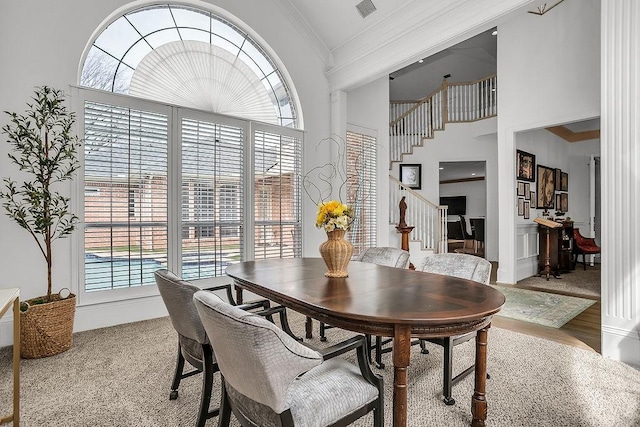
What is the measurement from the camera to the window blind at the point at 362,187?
5352mm

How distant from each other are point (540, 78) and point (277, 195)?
4527mm

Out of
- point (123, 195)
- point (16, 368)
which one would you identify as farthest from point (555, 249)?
point (16, 368)

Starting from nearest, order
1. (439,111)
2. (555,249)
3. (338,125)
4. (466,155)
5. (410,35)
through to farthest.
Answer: (410,35)
(338,125)
(555,249)
(466,155)
(439,111)

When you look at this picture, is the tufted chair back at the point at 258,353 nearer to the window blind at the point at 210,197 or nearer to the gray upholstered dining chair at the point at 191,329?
the gray upholstered dining chair at the point at 191,329

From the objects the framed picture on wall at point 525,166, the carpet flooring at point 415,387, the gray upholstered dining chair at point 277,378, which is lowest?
the carpet flooring at point 415,387

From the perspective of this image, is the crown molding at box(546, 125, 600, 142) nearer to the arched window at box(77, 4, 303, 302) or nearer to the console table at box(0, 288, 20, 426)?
the arched window at box(77, 4, 303, 302)

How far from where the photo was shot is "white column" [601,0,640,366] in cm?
259

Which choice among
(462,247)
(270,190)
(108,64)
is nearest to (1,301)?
(108,64)

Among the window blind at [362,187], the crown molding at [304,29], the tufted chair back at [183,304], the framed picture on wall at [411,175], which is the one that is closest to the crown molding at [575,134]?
the framed picture on wall at [411,175]

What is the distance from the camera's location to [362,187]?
5527 millimetres

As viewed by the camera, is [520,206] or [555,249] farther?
[555,249]

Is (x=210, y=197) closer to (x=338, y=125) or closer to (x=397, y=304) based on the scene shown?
(x=338, y=125)

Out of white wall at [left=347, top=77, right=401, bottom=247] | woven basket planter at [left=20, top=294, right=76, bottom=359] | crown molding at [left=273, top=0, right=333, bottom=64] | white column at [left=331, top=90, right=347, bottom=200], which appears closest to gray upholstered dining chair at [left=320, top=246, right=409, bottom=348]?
white column at [left=331, top=90, right=347, bottom=200]

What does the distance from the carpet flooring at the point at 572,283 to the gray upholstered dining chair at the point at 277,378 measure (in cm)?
490
